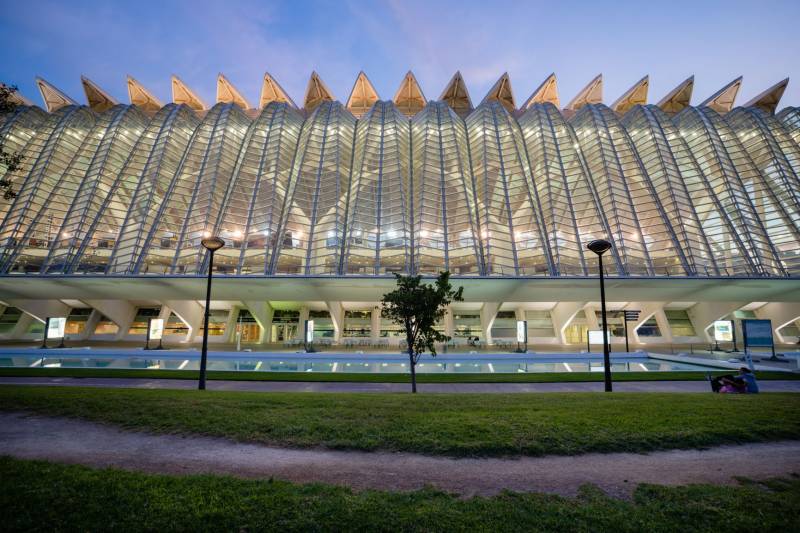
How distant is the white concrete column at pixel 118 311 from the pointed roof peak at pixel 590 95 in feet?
218

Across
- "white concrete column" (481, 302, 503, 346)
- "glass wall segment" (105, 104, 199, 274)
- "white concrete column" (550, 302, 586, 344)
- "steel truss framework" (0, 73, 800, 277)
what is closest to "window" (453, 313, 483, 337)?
"white concrete column" (481, 302, 503, 346)

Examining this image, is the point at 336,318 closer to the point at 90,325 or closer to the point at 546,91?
the point at 90,325

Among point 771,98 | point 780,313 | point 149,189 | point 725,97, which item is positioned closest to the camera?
point 149,189

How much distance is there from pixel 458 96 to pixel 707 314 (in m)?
43.0

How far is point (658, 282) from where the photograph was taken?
97.3 feet

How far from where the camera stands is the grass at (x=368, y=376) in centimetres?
1700

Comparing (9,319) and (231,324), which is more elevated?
Answer: (9,319)

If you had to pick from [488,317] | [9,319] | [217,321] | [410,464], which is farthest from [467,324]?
[9,319]

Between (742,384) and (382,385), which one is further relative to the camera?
(382,385)

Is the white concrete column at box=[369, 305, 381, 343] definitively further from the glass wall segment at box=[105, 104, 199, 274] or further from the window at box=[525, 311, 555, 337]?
the glass wall segment at box=[105, 104, 199, 274]

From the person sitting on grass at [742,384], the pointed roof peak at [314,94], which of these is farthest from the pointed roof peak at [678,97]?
the person sitting on grass at [742,384]

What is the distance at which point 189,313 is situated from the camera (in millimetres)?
36344

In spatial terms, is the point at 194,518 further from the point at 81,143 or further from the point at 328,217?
the point at 81,143

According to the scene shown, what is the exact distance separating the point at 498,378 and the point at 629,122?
40.1 metres
